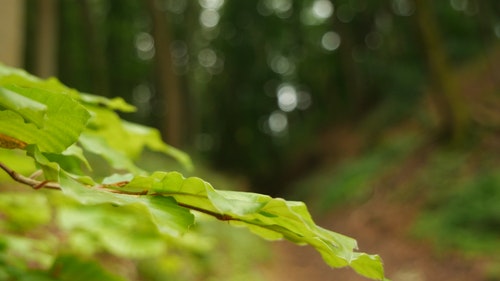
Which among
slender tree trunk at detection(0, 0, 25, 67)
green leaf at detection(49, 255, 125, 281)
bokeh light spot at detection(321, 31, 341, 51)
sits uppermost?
bokeh light spot at detection(321, 31, 341, 51)

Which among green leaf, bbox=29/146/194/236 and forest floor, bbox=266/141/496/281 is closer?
green leaf, bbox=29/146/194/236

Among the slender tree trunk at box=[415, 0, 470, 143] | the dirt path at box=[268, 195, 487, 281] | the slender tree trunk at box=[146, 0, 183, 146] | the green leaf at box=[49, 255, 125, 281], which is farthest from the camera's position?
the slender tree trunk at box=[146, 0, 183, 146]

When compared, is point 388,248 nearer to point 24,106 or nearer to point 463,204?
point 463,204

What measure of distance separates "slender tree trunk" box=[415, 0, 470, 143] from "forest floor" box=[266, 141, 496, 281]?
1.13 meters

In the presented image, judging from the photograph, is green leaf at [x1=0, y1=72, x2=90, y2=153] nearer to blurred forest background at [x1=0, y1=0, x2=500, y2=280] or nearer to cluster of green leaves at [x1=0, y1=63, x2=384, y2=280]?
cluster of green leaves at [x1=0, y1=63, x2=384, y2=280]

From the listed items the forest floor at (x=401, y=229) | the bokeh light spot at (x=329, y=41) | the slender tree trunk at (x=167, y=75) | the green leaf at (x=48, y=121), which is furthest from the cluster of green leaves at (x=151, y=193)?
the bokeh light spot at (x=329, y=41)

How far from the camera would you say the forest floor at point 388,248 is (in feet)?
21.4

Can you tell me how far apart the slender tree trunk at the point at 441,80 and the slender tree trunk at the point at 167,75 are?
587 cm

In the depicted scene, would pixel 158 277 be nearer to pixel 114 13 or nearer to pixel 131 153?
pixel 131 153

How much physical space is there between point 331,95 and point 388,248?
13.3m

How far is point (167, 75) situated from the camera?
12258 mm

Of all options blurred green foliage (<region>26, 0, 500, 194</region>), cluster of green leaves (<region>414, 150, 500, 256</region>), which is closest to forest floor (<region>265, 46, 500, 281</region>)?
cluster of green leaves (<region>414, 150, 500, 256</region>)

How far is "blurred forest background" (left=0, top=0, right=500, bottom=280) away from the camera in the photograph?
25.8ft

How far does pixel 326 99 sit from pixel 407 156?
34.4 ft
